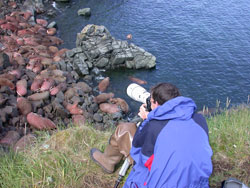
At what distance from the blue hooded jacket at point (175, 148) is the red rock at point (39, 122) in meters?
7.28

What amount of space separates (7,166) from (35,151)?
600 mm

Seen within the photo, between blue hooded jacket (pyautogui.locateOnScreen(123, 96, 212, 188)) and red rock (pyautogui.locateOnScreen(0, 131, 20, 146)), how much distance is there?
21.7 ft

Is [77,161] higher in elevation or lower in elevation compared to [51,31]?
higher

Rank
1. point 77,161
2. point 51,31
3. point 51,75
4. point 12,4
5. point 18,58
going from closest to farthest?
point 77,161 → point 51,75 → point 18,58 → point 51,31 → point 12,4

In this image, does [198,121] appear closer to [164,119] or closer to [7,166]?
[164,119]

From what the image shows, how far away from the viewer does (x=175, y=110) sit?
3.31m

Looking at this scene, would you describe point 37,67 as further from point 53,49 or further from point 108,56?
point 108,56

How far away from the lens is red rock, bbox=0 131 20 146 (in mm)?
8781

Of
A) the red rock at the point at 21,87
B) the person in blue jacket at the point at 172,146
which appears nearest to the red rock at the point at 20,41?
the red rock at the point at 21,87

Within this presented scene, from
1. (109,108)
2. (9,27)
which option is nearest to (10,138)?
(109,108)

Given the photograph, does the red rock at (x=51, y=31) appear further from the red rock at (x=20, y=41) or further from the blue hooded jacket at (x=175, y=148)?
the blue hooded jacket at (x=175, y=148)

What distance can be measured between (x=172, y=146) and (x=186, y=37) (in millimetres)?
18066

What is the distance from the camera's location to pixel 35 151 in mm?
5004

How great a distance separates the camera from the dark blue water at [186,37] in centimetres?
1573
